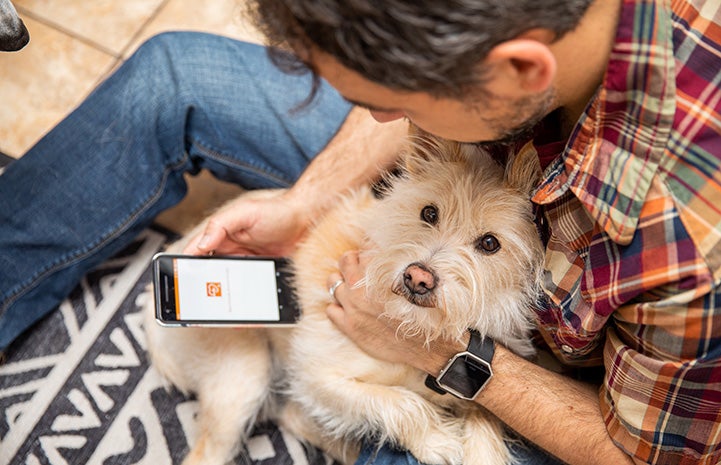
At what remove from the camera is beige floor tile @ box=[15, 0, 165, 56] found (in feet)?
7.04

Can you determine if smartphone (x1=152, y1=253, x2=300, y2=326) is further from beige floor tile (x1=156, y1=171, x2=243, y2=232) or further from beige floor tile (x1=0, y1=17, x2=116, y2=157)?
beige floor tile (x1=0, y1=17, x2=116, y2=157)

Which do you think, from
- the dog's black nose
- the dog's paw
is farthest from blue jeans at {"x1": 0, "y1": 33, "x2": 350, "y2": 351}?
the dog's paw

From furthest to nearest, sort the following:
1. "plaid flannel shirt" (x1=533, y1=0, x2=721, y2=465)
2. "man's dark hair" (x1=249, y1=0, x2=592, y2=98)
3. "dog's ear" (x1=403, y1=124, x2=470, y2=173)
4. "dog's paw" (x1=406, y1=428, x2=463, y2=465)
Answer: "dog's paw" (x1=406, y1=428, x2=463, y2=465) → "dog's ear" (x1=403, y1=124, x2=470, y2=173) → "plaid flannel shirt" (x1=533, y1=0, x2=721, y2=465) → "man's dark hair" (x1=249, y1=0, x2=592, y2=98)

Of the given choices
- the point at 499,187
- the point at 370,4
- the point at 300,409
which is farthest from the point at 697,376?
the point at 300,409

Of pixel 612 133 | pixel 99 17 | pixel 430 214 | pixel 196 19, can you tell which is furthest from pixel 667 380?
pixel 99 17

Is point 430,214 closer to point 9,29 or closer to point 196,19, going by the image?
point 9,29

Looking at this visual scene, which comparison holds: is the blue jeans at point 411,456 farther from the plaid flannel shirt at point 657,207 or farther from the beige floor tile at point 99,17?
the beige floor tile at point 99,17

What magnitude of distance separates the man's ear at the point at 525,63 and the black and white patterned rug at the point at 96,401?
1142 millimetres

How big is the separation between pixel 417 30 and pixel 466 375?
70cm

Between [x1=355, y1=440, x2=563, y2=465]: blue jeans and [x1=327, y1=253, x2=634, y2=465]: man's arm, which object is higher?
[x1=327, y1=253, x2=634, y2=465]: man's arm

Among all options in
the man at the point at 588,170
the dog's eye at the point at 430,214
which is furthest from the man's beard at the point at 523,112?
the dog's eye at the point at 430,214

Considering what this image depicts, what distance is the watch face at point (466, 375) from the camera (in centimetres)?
126

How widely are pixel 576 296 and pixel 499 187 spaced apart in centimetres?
22

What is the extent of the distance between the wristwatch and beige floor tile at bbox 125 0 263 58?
132 cm
